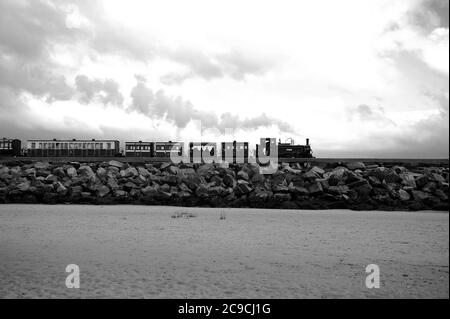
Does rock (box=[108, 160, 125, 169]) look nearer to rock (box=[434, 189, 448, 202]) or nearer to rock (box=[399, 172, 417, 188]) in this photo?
rock (box=[399, 172, 417, 188])

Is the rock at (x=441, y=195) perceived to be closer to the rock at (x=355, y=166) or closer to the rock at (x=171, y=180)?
the rock at (x=355, y=166)

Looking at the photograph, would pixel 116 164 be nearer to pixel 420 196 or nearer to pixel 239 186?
pixel 239 186

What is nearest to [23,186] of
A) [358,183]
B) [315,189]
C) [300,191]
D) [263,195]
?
[263,195]

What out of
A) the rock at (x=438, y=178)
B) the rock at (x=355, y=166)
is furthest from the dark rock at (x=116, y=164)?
the rock at (x=438, y=178)

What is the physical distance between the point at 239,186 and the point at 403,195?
29.3 feet

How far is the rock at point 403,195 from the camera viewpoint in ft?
68.0

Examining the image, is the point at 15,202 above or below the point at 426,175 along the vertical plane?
below

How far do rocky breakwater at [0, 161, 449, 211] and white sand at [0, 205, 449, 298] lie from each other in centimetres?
543

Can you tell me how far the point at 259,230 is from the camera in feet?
41.3

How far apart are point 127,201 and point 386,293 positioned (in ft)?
55.7

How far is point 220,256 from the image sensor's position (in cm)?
870

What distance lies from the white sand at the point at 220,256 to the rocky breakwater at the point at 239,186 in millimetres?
5428

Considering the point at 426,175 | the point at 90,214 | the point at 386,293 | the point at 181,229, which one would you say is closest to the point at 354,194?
the point at 426,175
